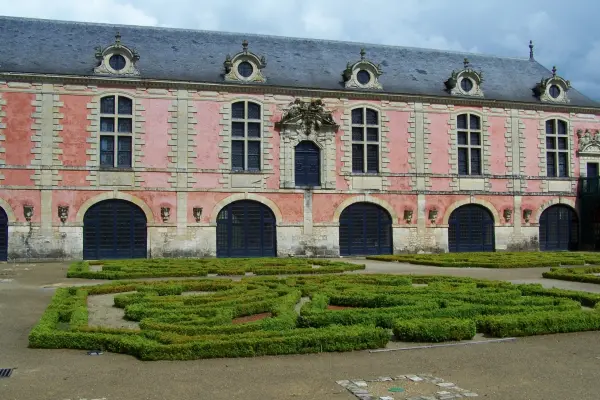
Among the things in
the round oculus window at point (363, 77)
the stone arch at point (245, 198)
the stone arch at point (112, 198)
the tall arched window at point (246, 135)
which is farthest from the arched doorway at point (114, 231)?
the round oculus window at point (363, 77)

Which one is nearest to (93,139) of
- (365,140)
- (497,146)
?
(365,140)

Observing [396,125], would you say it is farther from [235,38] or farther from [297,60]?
[235,38]

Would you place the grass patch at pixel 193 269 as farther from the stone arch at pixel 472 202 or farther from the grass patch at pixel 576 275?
the stone arch at pixel 472 202

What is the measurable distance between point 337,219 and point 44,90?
15.7 m

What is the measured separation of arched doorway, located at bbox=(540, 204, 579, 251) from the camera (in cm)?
3528

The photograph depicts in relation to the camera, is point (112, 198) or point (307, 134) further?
point (307, 134)

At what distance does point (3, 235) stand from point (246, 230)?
11385 mm

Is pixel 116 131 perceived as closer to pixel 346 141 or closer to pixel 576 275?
pixel 346 141

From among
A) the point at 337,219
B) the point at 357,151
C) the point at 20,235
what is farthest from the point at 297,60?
the point at 20,235

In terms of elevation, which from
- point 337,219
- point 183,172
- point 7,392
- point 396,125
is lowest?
point 7,392

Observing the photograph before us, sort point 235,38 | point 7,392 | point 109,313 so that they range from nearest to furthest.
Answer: point 7,392, point 109,313, point 235,38

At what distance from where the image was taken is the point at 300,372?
764cm

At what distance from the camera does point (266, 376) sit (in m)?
7.47

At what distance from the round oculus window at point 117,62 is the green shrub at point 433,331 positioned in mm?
24377
